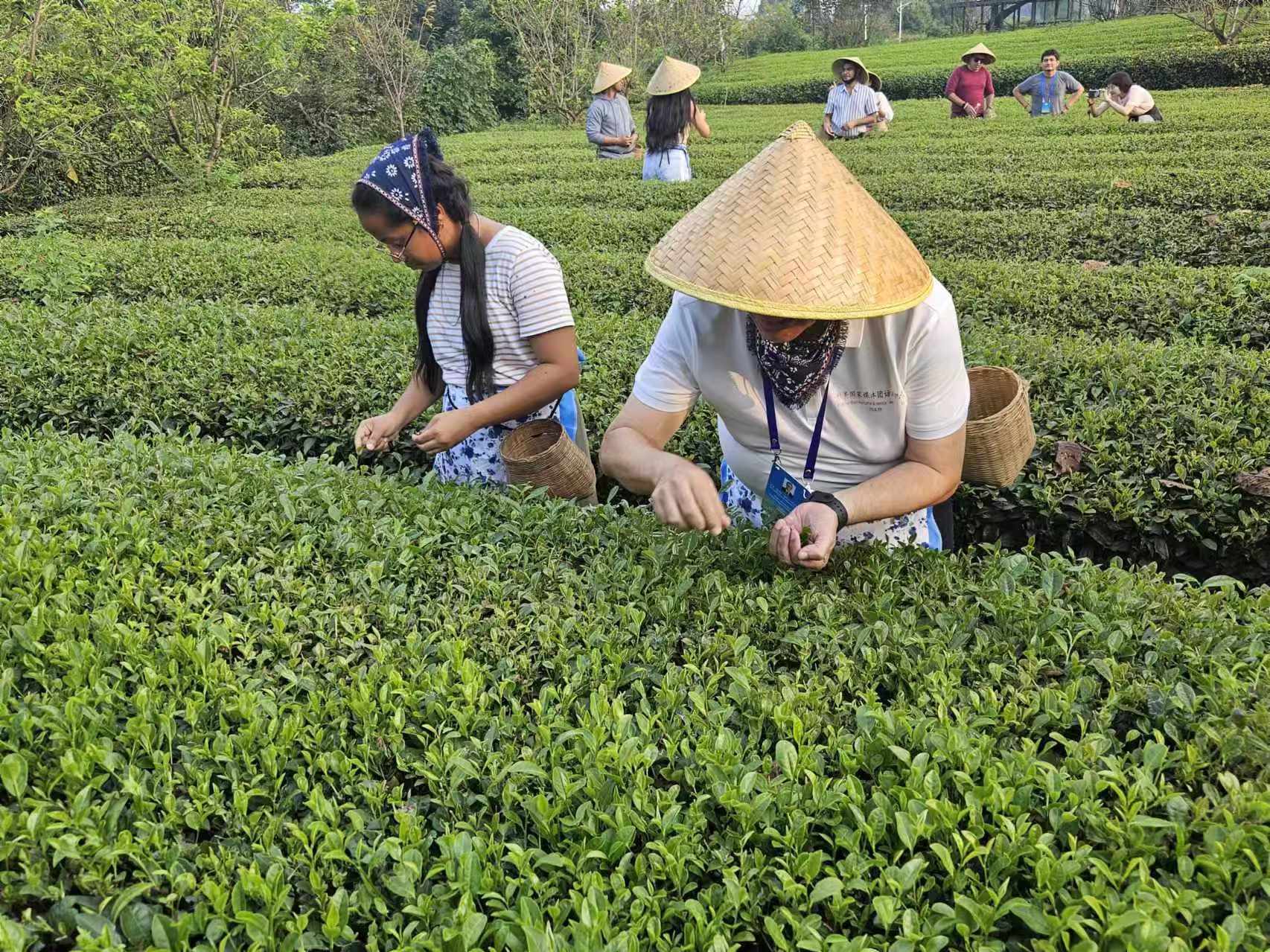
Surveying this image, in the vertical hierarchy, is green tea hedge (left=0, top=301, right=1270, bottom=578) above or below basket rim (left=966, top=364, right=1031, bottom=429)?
below

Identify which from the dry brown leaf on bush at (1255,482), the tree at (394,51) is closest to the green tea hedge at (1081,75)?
the tree at (394,51)

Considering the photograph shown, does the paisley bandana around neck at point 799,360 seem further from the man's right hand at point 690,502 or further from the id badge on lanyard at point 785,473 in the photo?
the man's right hand at point 690,502

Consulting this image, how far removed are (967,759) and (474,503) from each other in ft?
5.62

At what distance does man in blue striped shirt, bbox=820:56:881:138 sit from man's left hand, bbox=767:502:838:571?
12.1 meters

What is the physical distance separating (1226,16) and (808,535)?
28.1 meters

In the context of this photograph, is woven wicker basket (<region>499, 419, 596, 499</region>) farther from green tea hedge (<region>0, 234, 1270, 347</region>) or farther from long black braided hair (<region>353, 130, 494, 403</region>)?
green tea hedge (<region>0, 234, 1270, 347</region>)

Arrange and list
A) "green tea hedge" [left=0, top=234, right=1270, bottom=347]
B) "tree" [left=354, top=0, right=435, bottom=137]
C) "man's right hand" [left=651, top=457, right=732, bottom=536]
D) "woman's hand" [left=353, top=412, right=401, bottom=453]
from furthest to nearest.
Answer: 1. "tree" [left=354, top=0, right=435, bottom=137]
2. "green tea hedge" [left=0, top=234, right=1270, bottom=347]
3. "woman's hand" [left=353, top=412, right=401, bottom=453]
4. "man's right hand" [left=651, top=457, right=732, bottom=536]

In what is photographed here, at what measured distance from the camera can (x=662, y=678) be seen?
2061mm

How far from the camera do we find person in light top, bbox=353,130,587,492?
2.86 metres

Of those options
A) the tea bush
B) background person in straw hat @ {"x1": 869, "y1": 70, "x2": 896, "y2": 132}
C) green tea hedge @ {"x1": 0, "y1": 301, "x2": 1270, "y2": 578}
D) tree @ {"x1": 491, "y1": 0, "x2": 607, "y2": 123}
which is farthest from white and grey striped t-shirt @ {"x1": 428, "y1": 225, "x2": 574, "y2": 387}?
tree @ {"x1": 491, "y1": 0, "x2": 607, "y2": 123}

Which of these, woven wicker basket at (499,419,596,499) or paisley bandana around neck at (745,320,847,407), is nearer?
paisley bandana around neck at (745,320,847,407)

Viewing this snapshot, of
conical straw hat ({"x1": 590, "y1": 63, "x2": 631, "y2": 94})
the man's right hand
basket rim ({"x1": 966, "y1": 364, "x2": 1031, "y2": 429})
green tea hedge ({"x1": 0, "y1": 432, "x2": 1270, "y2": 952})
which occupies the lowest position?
green tea hedge ({"x1": 0, "y1": 432, "x2": 1270, "y2": 952})

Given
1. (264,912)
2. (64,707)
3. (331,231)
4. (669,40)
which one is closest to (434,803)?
(264,912)

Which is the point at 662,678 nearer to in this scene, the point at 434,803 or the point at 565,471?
the point at 434,803
